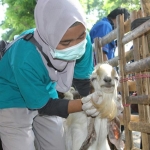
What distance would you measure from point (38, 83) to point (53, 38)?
0.36 meters

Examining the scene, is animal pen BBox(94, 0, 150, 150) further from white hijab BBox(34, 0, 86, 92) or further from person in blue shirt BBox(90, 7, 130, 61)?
white hijab BBox(34, 0, 86, 92)

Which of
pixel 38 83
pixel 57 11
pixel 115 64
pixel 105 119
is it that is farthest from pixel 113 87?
pixel 115 64

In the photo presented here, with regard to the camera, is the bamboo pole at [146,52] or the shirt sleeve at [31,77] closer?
the shirt sleeve at [31,77]

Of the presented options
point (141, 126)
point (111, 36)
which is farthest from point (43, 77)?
point (111, 36)

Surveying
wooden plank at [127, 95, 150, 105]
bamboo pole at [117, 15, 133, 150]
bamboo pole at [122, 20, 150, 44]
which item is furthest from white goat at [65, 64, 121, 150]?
bamboo pole at [117, 15, 133, 150]

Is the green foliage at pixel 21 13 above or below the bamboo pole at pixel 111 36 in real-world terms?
above

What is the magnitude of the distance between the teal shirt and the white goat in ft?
1.30

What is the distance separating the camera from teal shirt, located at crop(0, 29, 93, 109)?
219 centimetres

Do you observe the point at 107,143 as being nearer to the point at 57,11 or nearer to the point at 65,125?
the point at 65,125

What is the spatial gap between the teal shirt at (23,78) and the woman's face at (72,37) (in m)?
0.21

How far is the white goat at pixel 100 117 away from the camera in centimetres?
234

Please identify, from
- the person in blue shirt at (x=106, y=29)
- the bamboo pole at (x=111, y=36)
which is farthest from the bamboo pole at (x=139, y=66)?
the person in blue shirt at (x=106, y=29)

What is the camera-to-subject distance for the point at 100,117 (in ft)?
8.42

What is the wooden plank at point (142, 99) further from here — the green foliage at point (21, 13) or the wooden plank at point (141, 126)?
the green foliage at point (21, 13)
